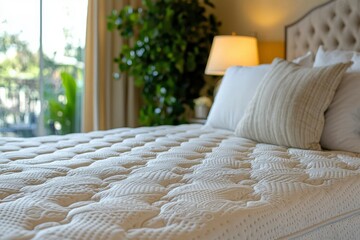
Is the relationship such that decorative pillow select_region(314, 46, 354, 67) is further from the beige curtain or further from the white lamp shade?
the beige curtain

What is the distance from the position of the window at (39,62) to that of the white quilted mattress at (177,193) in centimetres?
184

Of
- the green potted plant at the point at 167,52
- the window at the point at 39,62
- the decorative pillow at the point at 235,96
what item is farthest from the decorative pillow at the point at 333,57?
the window at the point at 39,62

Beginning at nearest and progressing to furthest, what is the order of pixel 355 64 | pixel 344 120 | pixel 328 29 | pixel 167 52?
pixel 344 120, pixel 355 64, pixel 328 29, pixel 167 52

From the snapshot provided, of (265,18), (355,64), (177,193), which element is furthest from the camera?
(265,18)

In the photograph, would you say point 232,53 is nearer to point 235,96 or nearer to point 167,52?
point 167,52

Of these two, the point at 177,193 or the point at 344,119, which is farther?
the point at 344,119

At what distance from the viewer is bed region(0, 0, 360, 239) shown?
95 cm

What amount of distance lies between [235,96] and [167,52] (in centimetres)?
130

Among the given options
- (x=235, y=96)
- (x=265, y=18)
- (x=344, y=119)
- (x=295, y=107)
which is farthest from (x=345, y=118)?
(x=265, y=18)

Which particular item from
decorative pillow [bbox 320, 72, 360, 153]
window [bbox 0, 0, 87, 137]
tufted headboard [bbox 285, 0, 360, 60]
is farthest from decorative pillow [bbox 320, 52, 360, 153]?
window [bbox 0, 0, 87, 137]

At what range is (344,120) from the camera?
72.1 inches

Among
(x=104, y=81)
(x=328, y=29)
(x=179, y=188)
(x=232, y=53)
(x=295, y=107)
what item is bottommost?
(x=104, y=81)

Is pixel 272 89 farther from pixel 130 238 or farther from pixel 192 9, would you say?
pixel 192 9

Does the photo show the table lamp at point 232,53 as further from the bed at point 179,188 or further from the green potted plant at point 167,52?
the bed at point 179,188
